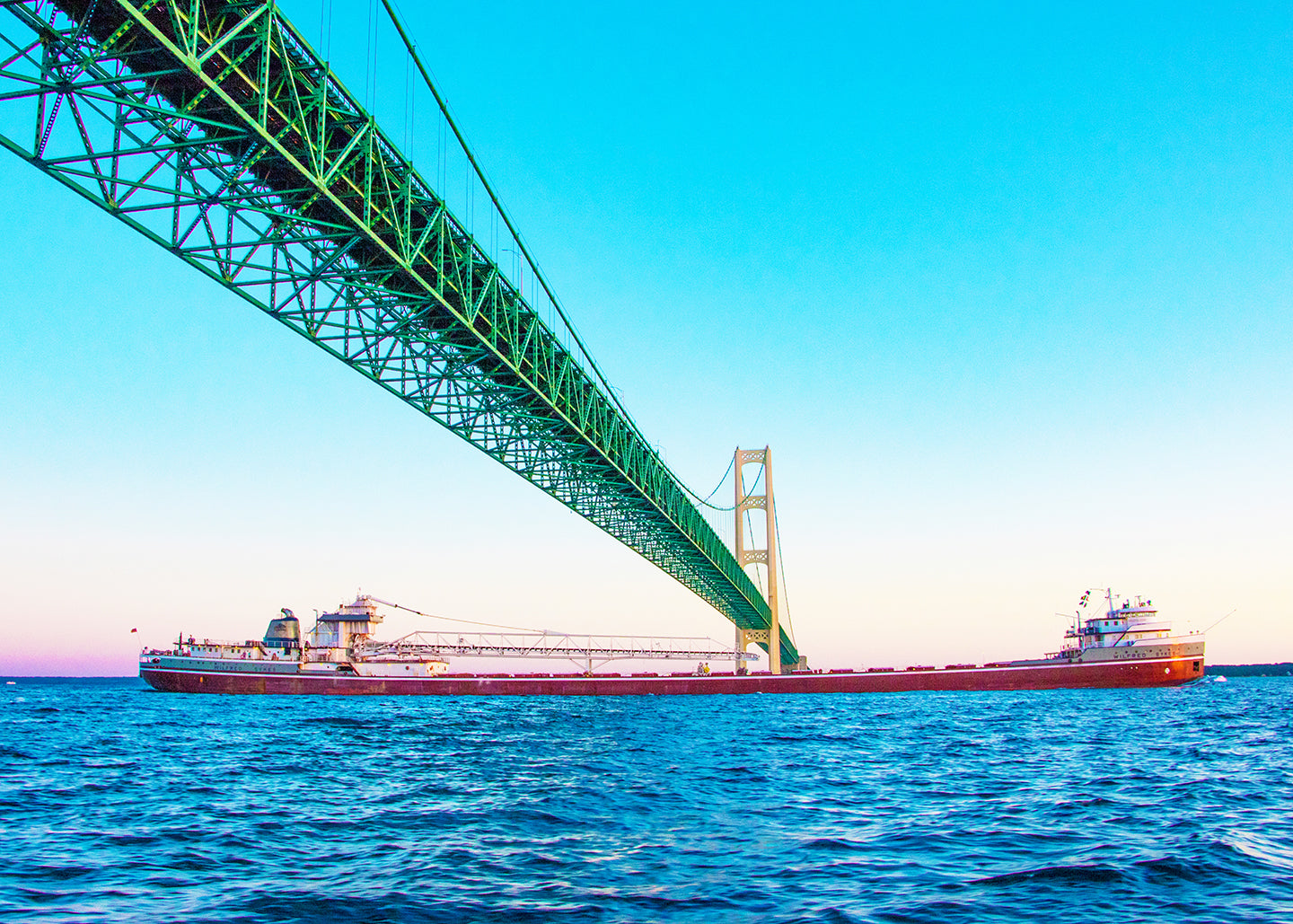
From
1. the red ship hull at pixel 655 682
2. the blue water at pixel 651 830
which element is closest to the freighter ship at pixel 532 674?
the red ship hull at pixel 655 682

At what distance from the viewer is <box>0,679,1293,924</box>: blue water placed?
320 inches

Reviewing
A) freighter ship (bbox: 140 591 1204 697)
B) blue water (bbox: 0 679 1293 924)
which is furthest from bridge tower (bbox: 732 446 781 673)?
blue water (bbox: 0 679 1293 924)

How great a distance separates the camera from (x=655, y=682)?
65750mm

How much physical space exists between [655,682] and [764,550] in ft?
61.1

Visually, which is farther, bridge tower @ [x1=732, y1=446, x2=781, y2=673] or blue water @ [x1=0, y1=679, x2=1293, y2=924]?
bridge tower @ [x1=732, y1=446, x2=781, y2=673]

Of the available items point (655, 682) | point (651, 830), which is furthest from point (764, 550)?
point (651, 830)

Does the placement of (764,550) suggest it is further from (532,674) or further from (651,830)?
(651,830)

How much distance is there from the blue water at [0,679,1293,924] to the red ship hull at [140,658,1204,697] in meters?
38.9

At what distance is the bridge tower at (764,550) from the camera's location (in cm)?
7144

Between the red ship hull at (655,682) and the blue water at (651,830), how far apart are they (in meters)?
38.9

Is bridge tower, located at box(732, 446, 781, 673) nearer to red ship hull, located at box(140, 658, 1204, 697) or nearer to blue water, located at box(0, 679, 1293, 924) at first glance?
red ship hull, located at box(140, 658, 1204, 697)

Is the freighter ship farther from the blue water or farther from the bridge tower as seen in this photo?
the blue water

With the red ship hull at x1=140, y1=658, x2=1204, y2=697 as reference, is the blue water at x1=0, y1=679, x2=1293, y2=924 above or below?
above

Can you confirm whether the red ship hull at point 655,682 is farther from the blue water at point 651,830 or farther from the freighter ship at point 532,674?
the blue water at point 651,830
